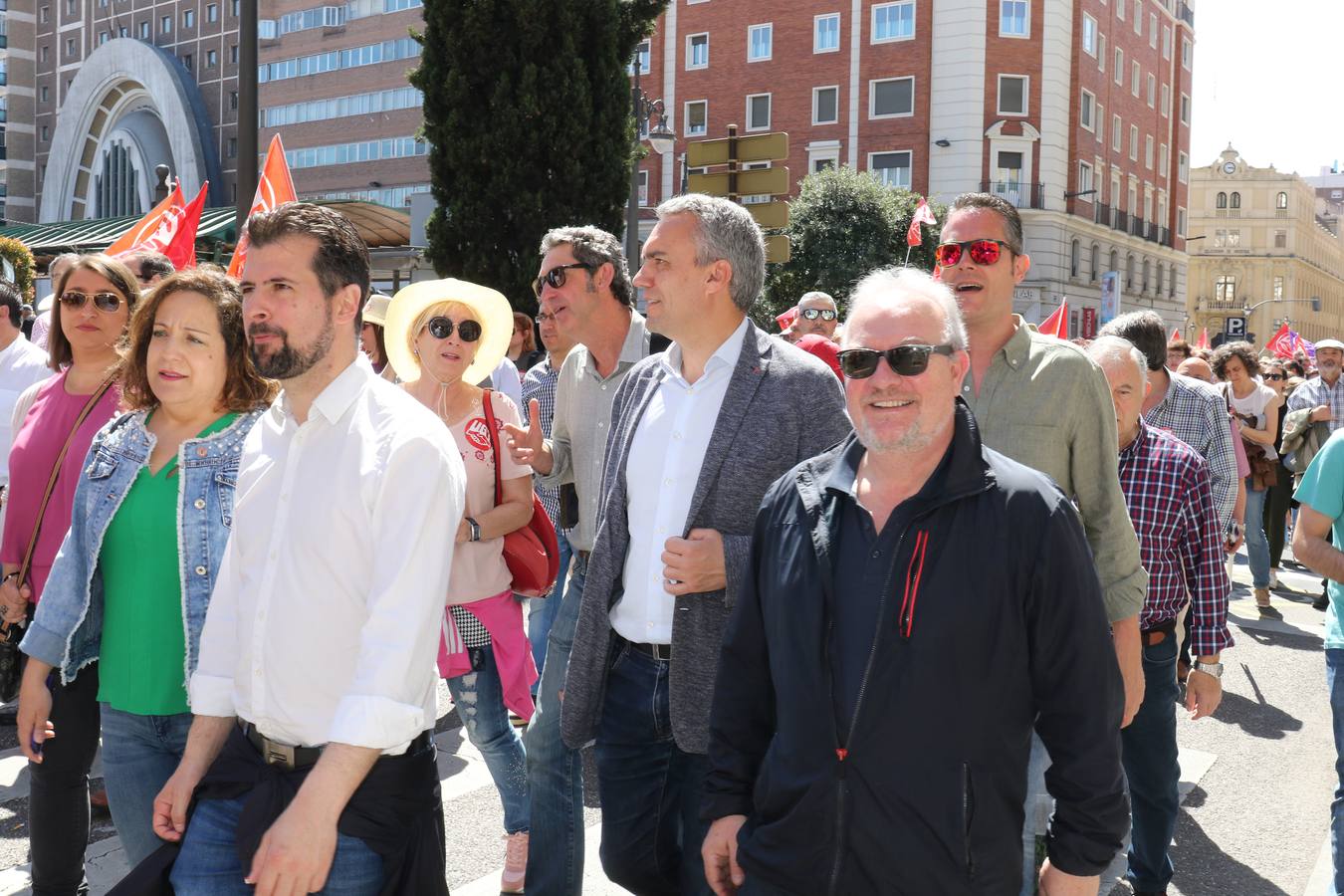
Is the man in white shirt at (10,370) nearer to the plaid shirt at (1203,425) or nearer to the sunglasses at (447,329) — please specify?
the sunglasses at (447,329)

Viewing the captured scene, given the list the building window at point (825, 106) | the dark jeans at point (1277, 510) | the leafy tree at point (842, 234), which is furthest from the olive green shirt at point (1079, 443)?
the building window at point (825, 106)

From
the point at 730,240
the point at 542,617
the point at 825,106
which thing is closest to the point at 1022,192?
the point at 825,106

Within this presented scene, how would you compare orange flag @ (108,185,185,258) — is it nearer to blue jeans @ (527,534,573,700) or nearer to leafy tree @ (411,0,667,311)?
blue jeans @ (527,534,573,700)

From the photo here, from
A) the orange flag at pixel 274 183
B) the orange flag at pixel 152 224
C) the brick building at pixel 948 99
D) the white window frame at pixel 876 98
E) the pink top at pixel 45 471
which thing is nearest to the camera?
the pink top at pixel 45 471

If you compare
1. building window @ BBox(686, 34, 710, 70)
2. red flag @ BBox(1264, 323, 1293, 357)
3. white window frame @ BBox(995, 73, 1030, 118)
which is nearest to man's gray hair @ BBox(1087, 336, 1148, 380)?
red flag @ BBox(1264, 323, 1293, 357)

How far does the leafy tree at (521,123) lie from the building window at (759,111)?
3091cm

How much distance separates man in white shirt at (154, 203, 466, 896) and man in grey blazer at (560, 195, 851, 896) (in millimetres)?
689

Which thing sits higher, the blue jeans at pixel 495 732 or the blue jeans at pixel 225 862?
the blue jeans at pixel 225 862

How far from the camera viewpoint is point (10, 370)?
6.00 metres

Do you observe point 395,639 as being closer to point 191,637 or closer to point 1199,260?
point 191,637

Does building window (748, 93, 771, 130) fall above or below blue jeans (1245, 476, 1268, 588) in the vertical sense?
above

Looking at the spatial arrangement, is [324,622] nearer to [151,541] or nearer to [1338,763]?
[151,541]

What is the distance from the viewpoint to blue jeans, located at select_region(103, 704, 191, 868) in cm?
314

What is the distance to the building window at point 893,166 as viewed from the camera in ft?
151
